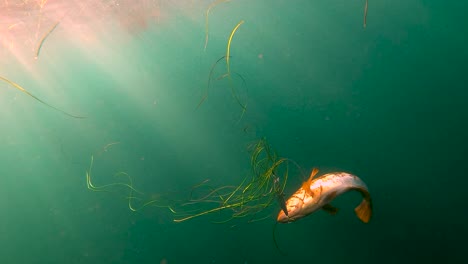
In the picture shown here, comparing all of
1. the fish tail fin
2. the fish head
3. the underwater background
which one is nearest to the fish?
the fish head

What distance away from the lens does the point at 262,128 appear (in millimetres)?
12992

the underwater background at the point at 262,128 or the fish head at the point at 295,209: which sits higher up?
the fish head at the point at 295,209

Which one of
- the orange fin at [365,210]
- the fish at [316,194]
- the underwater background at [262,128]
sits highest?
the fish at [316,194]

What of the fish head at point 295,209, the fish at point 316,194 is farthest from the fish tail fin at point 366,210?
the fish head at point 295,209

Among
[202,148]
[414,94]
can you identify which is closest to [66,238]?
[202,148]

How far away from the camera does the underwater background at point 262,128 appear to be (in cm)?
1121

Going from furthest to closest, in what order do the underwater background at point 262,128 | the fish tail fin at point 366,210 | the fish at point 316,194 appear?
the underwater background at point 262,128
the fish tail fin at point 366,210
the fish at point 316,194

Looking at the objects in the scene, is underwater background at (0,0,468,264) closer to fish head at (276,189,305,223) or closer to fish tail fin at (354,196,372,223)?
fish tail fin at (354,196,372,223)

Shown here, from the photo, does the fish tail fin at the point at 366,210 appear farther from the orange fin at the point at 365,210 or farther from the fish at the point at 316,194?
the fish at the point at 316,194

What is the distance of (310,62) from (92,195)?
13.3 meters

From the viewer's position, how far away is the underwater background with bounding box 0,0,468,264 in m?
11.2

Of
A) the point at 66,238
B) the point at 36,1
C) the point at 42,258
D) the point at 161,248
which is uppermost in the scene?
the point at 36,1

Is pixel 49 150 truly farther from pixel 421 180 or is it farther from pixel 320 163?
pixel 421 180

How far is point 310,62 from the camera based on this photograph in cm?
1440
